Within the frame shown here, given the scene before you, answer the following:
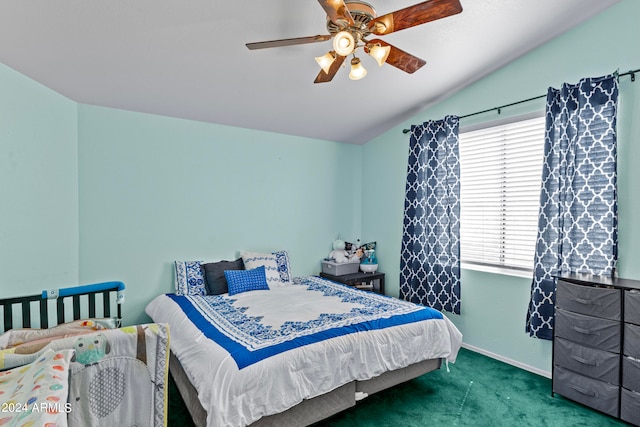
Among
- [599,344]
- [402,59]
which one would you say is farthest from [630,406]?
[402,59]

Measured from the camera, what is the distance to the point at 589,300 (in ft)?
7.52

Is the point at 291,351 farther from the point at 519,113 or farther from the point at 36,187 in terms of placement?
the point at 519,113

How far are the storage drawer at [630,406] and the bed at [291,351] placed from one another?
1.02m

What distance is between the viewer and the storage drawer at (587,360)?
86.7 inches

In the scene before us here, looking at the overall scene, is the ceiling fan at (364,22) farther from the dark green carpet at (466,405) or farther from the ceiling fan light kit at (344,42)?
the dark green carpet at (466,405)

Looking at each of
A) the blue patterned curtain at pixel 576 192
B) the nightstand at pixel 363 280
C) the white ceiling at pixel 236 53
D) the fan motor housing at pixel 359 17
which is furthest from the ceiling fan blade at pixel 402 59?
the nightstand at pixel 363 280

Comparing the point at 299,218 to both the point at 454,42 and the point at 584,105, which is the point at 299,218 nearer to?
the point at 454,42

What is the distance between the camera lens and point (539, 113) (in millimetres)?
2930

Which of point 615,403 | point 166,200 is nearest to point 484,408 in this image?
point 615,403

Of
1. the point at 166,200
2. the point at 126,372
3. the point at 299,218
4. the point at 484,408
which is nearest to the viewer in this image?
the point at 126,372

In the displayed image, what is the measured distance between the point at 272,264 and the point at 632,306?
2.96 metres

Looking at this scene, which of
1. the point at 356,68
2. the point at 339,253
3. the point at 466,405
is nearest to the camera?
the point at 356,68

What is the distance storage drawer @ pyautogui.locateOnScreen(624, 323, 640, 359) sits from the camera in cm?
210

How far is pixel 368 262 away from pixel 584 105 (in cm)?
277
